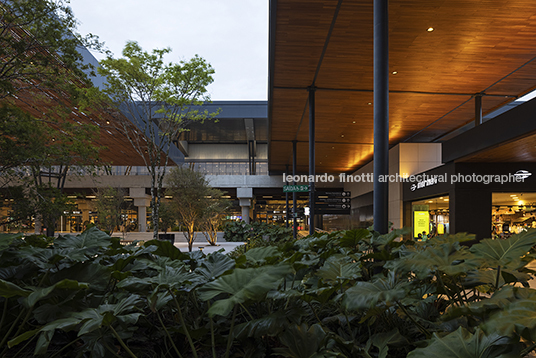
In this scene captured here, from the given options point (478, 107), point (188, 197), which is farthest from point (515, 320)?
point (188, 197)

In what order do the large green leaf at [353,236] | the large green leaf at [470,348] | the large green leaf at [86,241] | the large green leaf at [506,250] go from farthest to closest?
the large green leaf at [353,236] < the large green leaf at [86,241] < the large green leaf at [506,250] < the large green leaf at [470,348]

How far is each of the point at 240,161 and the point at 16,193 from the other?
3935cm

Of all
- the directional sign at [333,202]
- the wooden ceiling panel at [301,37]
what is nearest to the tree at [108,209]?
the directional sign at [333,202]

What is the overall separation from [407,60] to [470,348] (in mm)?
9456

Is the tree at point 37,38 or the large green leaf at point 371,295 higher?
the tree at point 37,38

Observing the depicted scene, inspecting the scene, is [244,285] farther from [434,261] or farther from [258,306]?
[434,261]

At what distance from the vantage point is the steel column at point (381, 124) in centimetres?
535

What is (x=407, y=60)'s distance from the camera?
939cm

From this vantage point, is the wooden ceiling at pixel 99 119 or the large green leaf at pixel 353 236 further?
the wooden ceiling at pixel 99 119

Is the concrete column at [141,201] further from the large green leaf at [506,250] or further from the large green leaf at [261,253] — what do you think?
the large green leaf at [506,250]

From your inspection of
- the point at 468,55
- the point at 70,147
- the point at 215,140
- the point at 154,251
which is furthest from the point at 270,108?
the point at 215,140

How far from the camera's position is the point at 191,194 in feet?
67.6

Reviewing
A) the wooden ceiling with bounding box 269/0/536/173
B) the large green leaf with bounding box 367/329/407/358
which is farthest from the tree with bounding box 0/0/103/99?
the large green leaf with bounding box 367/329/407/358

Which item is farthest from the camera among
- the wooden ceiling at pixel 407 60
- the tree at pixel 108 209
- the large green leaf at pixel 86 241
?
the tree at pixel 108 209
